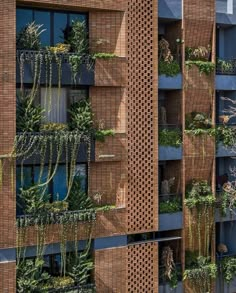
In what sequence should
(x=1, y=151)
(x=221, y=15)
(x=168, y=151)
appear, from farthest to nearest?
1. (x=221, y=15)
2. (x=168, y=151)
3. (x=1, y=151)

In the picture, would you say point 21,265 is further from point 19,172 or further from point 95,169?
point 95,169

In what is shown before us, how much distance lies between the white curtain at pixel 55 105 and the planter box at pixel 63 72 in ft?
1.72

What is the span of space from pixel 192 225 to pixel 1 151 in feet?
29.2

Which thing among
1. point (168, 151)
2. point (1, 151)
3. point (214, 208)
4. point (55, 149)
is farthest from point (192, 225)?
point (1, 151)

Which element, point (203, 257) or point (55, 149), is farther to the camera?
point (203, 257)

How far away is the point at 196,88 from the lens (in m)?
22.2

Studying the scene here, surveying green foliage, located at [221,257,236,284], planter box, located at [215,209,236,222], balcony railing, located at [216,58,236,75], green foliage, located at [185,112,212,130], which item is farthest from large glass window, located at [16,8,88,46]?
green foliage, located at [221,257,236,284]

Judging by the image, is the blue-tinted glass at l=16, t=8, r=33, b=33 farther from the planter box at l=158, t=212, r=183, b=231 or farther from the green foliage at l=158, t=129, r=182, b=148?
the planter box at l=158, t=212, r=183, b=231

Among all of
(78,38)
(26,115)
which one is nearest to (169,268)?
(26,115)

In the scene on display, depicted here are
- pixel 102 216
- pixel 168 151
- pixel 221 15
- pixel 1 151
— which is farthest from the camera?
pixel 221 15

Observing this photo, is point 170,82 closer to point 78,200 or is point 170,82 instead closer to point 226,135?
point 226,135

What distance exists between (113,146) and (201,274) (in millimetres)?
6884

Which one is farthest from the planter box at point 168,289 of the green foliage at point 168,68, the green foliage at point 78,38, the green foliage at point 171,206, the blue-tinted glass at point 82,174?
the green foliage at point 78,38

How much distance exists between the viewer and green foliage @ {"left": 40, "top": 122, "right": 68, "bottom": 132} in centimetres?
1919
